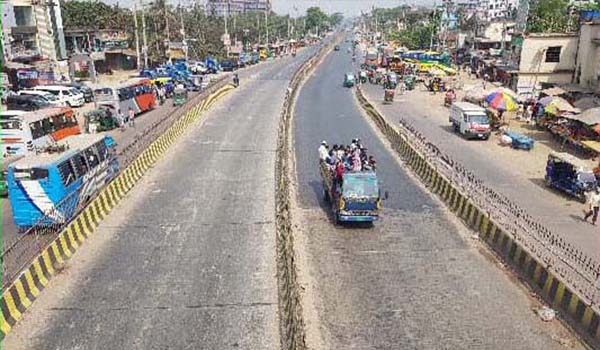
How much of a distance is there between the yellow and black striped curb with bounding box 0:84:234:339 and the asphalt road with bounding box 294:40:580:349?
710 cm

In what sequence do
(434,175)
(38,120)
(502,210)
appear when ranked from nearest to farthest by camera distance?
1. (502,210)
2. (434,175)
3. (38,120)

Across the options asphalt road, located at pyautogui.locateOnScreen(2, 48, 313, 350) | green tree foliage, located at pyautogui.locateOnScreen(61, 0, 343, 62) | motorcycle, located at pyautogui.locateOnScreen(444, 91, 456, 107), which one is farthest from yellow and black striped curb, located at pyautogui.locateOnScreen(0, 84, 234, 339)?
green tree foliage, located at pyautogui.locateOnScreen(61, 0, 343, 62)

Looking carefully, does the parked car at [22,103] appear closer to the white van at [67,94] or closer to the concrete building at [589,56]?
the white van at [67,94]

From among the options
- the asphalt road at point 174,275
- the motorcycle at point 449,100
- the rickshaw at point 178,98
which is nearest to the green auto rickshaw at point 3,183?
the asphalt road at point 174,275

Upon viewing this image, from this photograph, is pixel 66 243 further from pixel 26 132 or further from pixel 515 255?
pixel 515 255

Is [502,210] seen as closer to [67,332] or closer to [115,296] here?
[115,296]

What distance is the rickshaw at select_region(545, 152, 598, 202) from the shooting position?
21.4 meters

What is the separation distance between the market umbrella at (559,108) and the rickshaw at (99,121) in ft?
93.8

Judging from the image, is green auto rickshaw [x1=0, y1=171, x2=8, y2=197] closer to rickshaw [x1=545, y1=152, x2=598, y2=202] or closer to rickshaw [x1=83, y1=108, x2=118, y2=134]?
rickshaw [x1=83, y1=108, x2=118, y2=134]

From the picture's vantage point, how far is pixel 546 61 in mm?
45281

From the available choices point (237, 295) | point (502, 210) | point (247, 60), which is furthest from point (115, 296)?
point (247, 60)

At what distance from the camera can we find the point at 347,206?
18172 millimetres

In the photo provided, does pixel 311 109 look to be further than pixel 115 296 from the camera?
Yes

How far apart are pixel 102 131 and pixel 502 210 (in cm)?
2649
